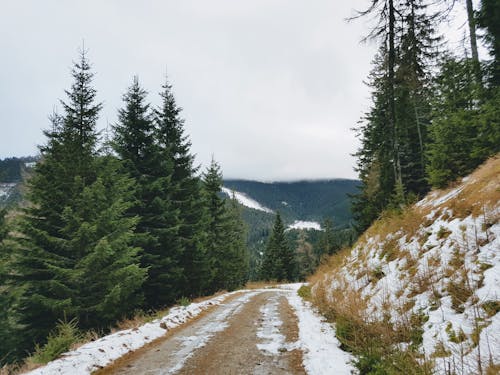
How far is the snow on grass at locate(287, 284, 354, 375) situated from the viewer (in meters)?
5.06

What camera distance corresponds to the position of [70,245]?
1060 centimetres

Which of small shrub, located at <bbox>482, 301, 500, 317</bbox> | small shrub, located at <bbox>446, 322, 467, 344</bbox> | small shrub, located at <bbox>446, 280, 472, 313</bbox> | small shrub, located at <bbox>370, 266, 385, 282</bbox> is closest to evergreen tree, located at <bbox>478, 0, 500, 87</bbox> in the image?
small shrub, located at <bbox>370, 266, 385, 282</bbox>

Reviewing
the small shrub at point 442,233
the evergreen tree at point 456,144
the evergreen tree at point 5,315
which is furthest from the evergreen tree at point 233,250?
the small shrub at point 442,233

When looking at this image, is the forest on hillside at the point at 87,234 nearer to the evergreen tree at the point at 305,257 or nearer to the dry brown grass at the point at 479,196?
the dry brown grass at the point at 479,196

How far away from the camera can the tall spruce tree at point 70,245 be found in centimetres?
1023

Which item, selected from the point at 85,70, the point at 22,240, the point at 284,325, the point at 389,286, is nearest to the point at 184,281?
the point at 22,240

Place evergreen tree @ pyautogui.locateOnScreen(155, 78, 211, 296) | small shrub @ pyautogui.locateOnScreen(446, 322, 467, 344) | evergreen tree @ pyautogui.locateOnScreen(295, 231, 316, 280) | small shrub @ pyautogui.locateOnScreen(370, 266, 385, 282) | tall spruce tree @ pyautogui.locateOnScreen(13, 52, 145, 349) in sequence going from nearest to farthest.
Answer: small shrub @ pyautogui.locateOnScreen(446, 322, 467, 344) < small shrub @ pyautogui.locateOnScreen(370, 266, 385, 282) < tall spruce tree @ pyautogui.locateOnScreen(13, 52, 145, 349) < evergreen tree @ pyautogui.locateOnScreen(155, 78, 211, 296) < evergreen tree @ pyautogui.locateOnScreen(295, 231, 316, 280)

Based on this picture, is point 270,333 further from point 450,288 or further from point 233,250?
point 233,250

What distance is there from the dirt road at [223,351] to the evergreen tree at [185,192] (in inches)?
374

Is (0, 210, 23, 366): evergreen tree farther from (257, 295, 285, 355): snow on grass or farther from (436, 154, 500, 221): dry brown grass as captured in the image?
(436, 154, 500, 221): dry brown grass

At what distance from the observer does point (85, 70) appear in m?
13.8

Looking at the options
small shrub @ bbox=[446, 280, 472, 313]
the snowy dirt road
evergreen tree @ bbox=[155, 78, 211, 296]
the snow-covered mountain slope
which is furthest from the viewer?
evergreen tree @ bbox=[155, 78, 211, 296]

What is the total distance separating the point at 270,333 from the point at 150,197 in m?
10.7

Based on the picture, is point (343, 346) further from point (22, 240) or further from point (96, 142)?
point (96, 142)
